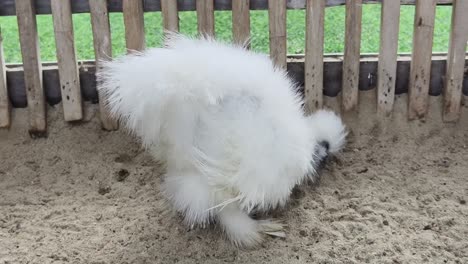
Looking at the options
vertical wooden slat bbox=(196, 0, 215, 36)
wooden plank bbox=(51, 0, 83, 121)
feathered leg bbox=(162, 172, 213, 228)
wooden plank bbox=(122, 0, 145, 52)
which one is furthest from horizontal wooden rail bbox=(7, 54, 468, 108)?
feathered leg bbox=(162, 172, 213, 228)

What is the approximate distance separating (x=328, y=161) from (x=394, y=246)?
2.48 ft

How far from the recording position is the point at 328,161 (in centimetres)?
359

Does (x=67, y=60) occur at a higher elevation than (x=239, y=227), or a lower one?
higher

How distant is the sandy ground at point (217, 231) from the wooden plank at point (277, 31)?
56cm

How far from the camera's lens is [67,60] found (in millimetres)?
3656

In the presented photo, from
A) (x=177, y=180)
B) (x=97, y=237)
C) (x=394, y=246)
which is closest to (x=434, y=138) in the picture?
(x=394, y=246)

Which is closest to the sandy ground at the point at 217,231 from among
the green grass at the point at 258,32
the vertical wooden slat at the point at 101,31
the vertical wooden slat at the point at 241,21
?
the vertical wooden slat at the point at 101,31

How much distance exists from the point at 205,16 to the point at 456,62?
1422 millimetres

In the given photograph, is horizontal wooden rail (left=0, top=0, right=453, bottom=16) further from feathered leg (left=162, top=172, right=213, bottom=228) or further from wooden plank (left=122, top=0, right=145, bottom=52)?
feathered leg (left=162, top=172, right=213, bottom=228)

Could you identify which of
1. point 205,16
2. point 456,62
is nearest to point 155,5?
point 205,16

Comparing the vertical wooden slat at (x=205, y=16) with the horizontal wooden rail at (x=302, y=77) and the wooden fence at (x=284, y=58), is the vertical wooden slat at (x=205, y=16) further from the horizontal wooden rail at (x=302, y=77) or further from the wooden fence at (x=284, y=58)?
the horizontal wooden rail at (x=302, y=77)

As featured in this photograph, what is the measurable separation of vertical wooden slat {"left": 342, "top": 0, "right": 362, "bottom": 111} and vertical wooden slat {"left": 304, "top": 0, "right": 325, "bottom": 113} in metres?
0.14

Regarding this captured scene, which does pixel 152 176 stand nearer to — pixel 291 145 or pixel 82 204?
pixel 82 204

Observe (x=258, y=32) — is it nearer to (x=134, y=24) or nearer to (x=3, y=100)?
(x=134, y=24)
